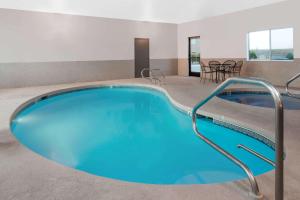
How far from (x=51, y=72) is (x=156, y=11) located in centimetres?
455

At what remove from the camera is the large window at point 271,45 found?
7395mm

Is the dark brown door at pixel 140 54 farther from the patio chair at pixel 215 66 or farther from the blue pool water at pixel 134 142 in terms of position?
the blue pool water at pixel 134 142

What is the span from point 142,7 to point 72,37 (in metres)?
2.76

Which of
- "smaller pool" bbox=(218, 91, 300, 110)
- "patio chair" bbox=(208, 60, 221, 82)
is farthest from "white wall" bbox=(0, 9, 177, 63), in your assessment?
"smaller pool" bbox=(218, 91, 300, 110)

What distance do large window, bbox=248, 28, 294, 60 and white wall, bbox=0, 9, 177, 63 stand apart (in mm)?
4059

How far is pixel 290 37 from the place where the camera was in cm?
727

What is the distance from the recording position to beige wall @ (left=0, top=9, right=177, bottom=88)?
8.19 metres

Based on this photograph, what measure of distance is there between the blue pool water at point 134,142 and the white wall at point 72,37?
2.85 m

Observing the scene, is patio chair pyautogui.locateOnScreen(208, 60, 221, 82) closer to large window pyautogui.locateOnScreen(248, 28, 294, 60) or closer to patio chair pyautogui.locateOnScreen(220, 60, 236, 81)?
patio chair pyautogui.locateOnScreen(220, 60, 236, 81)

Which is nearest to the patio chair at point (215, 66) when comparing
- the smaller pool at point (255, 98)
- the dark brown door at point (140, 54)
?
the smaller pool at point (255, 98)

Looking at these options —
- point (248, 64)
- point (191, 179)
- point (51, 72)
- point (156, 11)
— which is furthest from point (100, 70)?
point (191, 179)

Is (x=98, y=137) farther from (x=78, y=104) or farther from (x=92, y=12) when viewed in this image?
(x=92, y=12)

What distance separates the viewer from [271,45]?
7820 millimetres

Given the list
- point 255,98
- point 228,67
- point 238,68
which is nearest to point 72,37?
point 228,67
